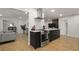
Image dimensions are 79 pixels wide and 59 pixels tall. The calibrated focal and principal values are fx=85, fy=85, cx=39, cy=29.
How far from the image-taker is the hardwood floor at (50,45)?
2236 mm

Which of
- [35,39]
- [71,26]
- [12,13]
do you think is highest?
[12,13]

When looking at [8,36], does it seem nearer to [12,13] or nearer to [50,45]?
[12,13]

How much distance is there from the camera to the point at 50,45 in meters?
2.32

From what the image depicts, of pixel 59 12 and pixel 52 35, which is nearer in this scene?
pixel 59 12

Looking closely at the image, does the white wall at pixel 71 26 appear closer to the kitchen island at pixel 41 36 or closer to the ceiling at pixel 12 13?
the kitchen island at pixel 41 36

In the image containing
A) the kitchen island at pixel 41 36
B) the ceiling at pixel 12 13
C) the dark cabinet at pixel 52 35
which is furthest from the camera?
the dark cabinet at pixel 52 35

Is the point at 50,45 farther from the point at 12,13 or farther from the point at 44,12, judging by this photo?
the point at 12,13

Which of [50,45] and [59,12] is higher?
[59,12]

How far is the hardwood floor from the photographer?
7.34 feet

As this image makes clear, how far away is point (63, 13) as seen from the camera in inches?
89.6

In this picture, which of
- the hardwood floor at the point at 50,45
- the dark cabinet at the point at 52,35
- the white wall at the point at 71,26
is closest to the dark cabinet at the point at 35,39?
the hardwood floor at the point at 50,45

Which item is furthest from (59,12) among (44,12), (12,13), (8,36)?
(8,36)
